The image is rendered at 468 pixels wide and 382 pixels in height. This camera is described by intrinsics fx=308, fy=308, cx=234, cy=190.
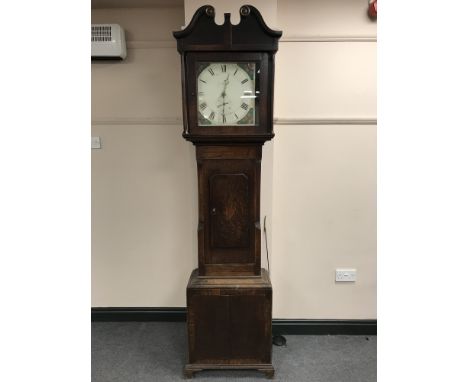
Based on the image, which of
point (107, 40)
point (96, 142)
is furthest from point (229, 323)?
point (107, 40)

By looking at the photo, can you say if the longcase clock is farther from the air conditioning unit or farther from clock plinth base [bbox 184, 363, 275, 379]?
the air conditioning unit

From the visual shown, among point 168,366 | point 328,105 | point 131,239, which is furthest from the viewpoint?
point 131,239

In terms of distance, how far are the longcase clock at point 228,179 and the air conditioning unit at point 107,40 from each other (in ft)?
2.21

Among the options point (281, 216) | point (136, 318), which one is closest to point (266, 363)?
point (281, 216)

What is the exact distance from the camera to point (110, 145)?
2078 mm

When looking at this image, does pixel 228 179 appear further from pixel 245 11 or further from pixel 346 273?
pixel 346 273

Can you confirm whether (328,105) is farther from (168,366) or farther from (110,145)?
(168,366)

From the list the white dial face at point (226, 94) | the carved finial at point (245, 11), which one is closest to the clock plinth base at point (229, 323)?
the white dial face at point (226, 94)

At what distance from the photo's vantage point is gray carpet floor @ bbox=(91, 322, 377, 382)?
1.73 meters

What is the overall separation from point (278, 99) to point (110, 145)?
116 cm

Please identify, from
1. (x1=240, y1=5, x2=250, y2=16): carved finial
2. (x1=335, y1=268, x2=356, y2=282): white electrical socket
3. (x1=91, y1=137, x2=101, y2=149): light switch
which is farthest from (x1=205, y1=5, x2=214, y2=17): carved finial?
(x1=335, y1=268, x2=356, y2=282): white electrical socket

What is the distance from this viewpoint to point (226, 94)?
1555 mm

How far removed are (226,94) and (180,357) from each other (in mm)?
1571

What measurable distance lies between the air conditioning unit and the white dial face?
758 mm
